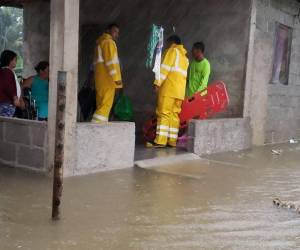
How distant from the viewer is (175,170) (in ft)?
23.4

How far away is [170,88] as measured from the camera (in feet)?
28.0

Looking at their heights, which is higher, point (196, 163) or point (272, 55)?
point (272, 55)

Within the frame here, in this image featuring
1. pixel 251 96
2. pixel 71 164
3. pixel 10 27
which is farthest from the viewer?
pixel 10 27

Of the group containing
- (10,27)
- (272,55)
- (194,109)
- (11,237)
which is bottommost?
(11,237)

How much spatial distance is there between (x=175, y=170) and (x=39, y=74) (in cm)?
250

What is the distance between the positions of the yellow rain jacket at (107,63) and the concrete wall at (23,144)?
164cm

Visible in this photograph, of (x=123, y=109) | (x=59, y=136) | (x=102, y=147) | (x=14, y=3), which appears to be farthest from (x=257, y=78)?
(x=59, y=136)

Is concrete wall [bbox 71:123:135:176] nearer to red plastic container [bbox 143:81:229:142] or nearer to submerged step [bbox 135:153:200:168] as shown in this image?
submerged step [bbox 135:153:200:168]

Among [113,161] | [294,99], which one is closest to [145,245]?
[113,161]

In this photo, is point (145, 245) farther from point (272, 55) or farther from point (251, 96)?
point (272, 55)

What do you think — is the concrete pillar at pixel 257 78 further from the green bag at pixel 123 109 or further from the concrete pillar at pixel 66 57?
the concrete pillar at pixel 66 57

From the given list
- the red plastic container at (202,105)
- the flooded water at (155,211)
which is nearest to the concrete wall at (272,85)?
the red plastic container at (202,105)

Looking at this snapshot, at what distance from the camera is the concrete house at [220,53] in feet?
30.1

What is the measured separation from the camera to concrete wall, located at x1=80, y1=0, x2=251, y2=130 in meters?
9.64
